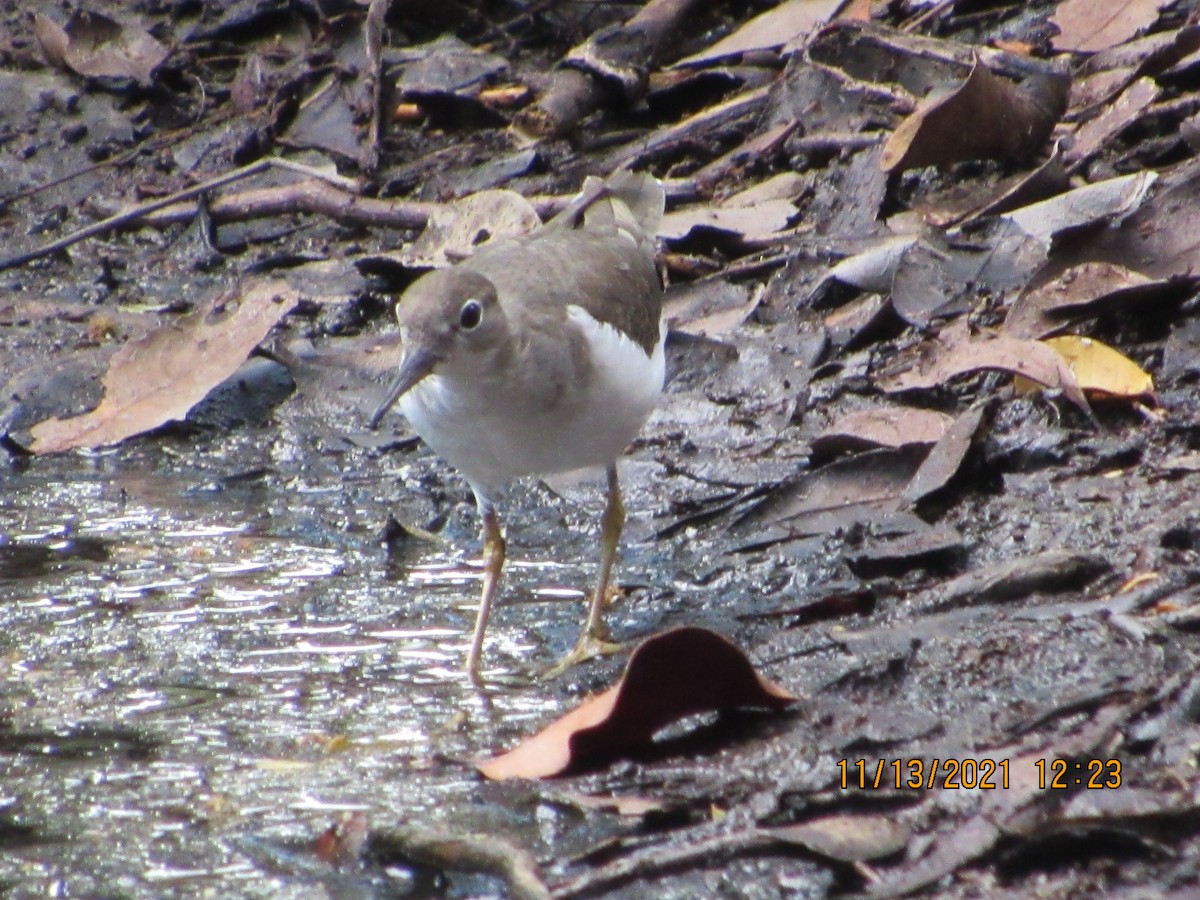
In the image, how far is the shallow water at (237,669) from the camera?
3.84 meters

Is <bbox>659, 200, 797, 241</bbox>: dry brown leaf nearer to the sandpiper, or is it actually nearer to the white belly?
the sandpiper

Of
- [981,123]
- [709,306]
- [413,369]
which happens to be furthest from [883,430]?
[981,123]

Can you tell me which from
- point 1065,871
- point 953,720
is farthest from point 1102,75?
point 1065,871

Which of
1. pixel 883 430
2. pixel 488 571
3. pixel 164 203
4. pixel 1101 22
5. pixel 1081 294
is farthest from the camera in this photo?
pixel 164 203

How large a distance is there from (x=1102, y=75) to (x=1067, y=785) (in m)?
4.96

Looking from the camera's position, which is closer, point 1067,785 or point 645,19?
point 1067,785

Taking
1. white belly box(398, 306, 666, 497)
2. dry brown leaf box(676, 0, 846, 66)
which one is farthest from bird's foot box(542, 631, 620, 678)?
dry brown leaf box(676, 0, 846, 66)

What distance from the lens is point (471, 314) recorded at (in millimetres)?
4992

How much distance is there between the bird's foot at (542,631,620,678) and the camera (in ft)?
16.0

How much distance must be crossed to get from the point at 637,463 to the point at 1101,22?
3324mm

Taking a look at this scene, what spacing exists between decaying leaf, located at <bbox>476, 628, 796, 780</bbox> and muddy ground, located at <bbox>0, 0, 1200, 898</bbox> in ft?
0.21

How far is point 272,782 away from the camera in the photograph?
412 centimetres

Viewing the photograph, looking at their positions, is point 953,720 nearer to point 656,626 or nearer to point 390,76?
point 656,626
